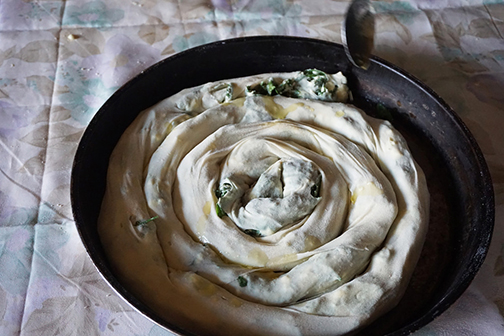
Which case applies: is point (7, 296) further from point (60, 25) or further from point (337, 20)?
point (337, 20)

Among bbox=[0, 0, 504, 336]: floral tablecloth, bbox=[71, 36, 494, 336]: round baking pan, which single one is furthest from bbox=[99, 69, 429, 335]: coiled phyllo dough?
bbox=[0, 0, 504, 336]: floral tablecloth

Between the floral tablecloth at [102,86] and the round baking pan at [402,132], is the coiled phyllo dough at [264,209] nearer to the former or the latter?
the round baking pan at [402,132]

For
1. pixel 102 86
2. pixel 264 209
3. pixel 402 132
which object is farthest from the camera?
pixel 102 86

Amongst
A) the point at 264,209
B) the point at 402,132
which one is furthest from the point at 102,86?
the point at 402,132

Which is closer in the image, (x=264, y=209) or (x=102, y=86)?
(x=264, y=209)

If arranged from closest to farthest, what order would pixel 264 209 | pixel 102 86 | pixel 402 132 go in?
pixel 264 209, pixel 402 132, pixel 102 86

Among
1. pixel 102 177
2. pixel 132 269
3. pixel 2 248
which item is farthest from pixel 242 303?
pixel 2 248

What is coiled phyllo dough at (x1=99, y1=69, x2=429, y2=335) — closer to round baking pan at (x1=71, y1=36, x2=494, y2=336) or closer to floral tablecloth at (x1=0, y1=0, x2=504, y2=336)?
round baking pan at (x1=71, y1=36, x2=494, y2=336)

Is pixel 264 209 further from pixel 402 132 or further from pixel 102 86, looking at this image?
pixel 102 86
